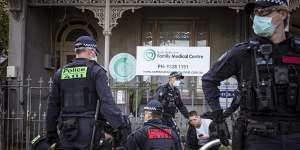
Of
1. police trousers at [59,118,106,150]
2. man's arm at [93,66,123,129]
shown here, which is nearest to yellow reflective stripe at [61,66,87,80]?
man's arm at [93,66,123,129]

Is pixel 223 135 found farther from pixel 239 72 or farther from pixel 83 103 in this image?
pixel 83 103

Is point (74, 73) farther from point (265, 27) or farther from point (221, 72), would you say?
point (265, 27)

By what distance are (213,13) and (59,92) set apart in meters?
8.10

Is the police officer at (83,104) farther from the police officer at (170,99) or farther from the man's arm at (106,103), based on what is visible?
the police officer at (170,99)

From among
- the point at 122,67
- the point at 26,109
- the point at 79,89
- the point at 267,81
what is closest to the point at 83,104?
the point at 79,89

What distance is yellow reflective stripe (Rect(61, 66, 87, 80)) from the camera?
3871 millimetres

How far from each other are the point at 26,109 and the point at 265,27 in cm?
809

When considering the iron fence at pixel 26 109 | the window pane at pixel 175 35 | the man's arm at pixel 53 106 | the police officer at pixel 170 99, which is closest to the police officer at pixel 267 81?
the man's arm at pixel 53 106

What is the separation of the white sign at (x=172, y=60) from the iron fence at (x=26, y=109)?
1.54ft

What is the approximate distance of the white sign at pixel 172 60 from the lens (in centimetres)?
910

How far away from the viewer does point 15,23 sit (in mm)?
9734

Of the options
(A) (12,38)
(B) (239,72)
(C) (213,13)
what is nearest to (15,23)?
(A) (12,38)

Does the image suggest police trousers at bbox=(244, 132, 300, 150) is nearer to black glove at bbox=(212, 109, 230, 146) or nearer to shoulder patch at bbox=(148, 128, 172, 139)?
black glove at bbox=(212, 109, 230, 146)

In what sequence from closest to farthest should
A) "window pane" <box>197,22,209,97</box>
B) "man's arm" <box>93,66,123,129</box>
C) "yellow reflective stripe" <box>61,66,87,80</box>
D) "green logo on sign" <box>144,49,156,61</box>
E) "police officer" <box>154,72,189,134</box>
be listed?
"man's arm" <box>93,66,123,129</box> → "yellow reflective stripe" <box>61,66,87,80</box> → "police officer" <box>154,72,189,134</box> → "green logo on sign" <box>144,49,156,61</box> → "window pane" <box>197,22,209,97</box>
